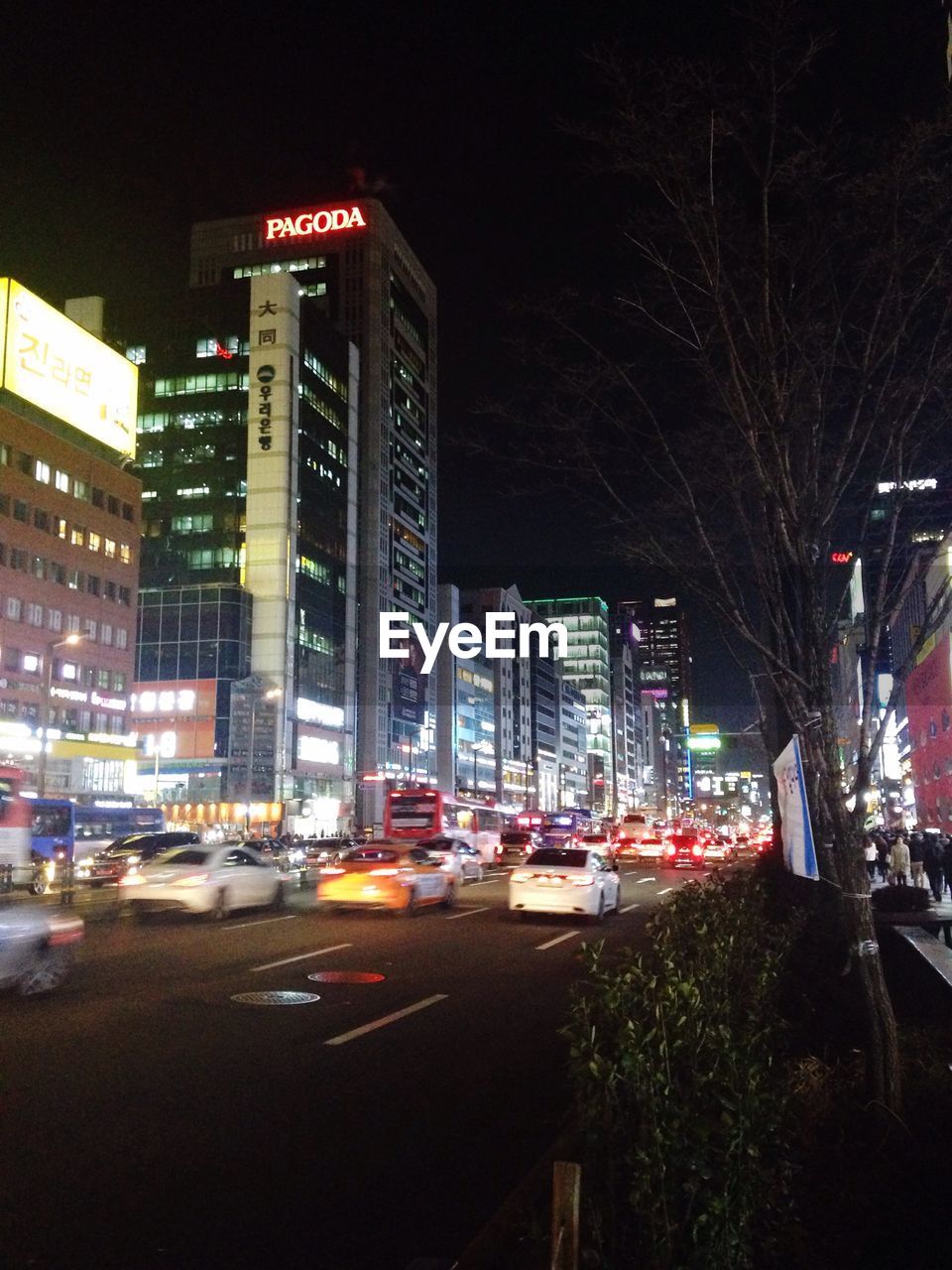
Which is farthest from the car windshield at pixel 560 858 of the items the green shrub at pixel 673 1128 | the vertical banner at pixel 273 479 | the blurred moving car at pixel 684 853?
the vertical banner at pixel 273 479

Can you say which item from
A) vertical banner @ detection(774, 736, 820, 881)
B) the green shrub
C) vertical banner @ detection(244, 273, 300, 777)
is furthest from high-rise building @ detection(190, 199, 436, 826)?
the green shrub

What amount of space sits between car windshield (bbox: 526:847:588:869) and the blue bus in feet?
59.1

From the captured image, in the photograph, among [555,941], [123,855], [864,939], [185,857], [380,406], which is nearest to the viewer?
[864,939]

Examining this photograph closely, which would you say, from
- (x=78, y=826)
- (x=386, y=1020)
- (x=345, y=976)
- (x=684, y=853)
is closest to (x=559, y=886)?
(x=345, y=976)

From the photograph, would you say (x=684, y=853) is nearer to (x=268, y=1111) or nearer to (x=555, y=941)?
(x=555, y=941)

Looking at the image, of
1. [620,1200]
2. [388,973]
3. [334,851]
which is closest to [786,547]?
[620,1200]

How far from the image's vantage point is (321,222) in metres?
112

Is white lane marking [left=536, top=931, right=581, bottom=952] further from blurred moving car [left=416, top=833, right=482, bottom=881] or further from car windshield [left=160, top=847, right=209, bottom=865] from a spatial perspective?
blurred moving car [left=416, top=833, right=482, bottom=881]

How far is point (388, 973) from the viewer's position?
13.8 m

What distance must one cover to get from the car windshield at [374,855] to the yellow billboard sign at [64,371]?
154 feet

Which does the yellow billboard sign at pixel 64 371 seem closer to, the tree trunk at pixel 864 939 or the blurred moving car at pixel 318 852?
the blurred moving car at pixel 318 852

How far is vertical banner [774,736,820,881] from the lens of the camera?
6.06 metres

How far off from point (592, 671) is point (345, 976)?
177658 millimetres

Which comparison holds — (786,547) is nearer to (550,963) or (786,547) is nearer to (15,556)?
(550,963)
